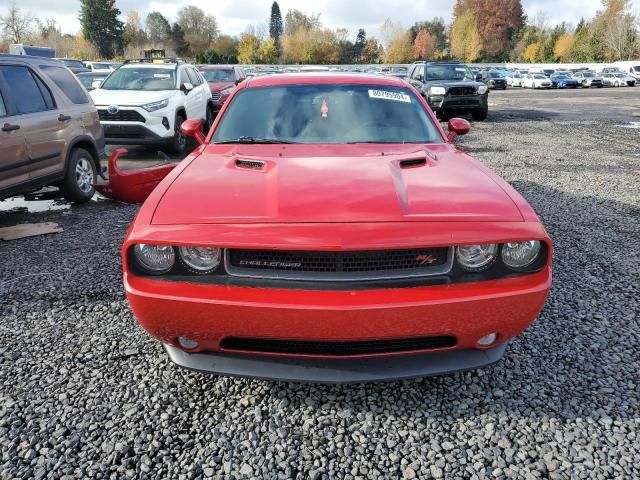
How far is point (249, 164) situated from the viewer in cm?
280

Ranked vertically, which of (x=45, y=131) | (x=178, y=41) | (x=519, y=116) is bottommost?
(x=519, y=116)

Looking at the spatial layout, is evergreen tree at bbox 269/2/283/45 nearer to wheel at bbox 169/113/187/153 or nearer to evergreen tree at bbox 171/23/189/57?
evergreen tree at bbox 171/23/189/57

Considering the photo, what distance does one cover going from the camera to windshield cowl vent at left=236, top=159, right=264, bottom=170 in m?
2.72

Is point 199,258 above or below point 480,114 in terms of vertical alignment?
above

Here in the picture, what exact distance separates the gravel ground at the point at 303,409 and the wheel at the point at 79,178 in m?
2.64

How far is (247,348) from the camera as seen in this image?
86.3 inches

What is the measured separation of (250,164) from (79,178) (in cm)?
438

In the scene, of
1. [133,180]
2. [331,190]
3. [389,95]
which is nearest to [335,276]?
[331,190]

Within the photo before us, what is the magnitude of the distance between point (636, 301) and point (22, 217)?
611 cm

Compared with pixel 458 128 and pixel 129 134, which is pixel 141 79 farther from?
pixel 458 128

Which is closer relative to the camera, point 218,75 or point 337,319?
point 337,319

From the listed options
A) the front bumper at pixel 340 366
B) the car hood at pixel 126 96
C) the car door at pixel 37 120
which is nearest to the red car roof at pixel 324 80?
the front bumper at pixel 340 366

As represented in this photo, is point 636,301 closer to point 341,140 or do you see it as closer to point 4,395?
point 341,140

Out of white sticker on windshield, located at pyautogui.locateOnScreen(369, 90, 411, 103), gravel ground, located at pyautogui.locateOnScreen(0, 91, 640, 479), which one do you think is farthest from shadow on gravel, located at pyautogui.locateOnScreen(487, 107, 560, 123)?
gravel ground, located at pyautogui.locateOnScreen(0, 91, 640, 479)
